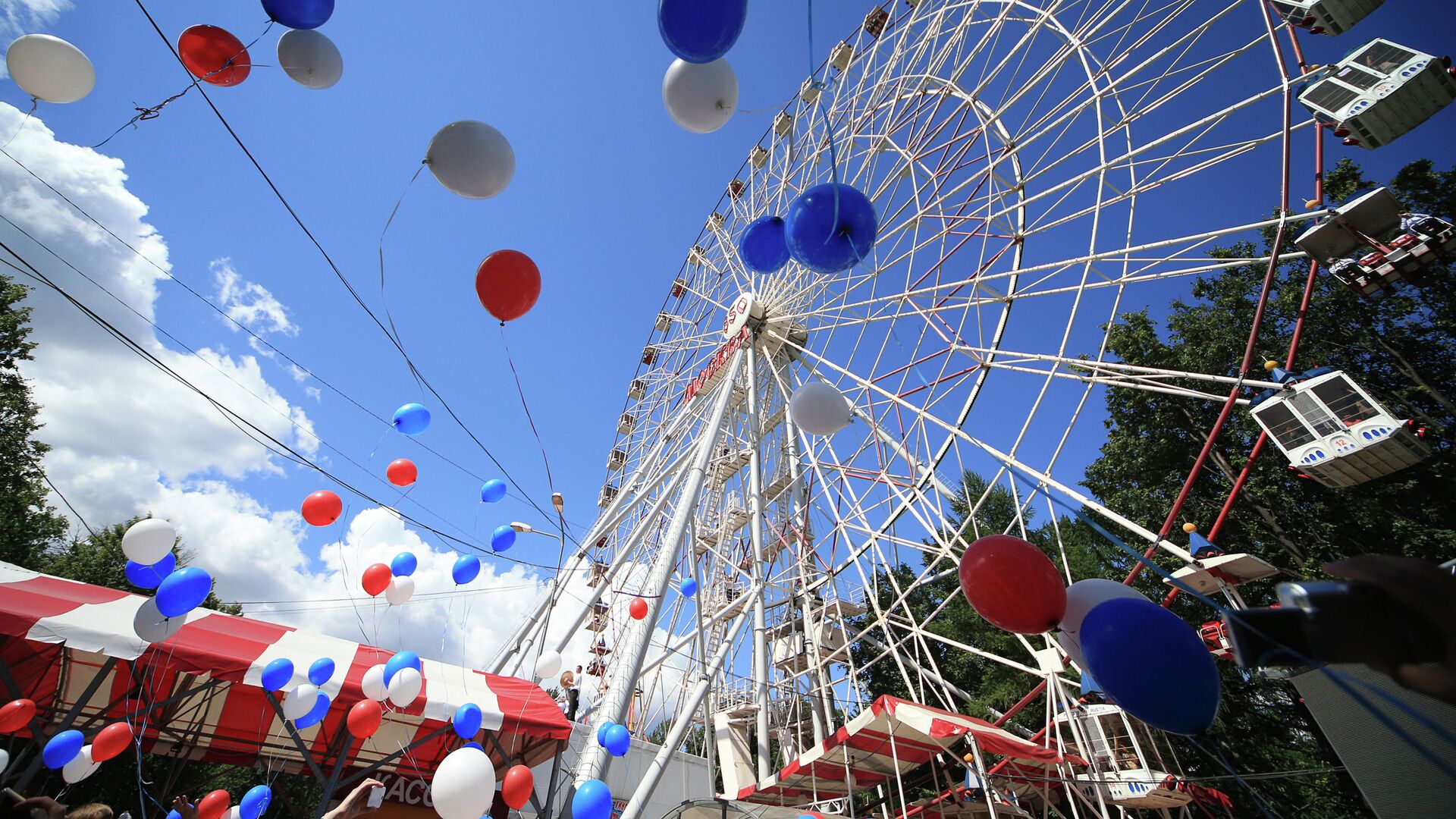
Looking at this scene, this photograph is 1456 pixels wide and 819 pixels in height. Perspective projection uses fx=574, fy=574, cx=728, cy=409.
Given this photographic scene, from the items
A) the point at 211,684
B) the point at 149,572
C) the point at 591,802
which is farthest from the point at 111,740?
the point at 591,802

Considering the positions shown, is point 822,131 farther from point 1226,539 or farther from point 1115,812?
point 1115,812

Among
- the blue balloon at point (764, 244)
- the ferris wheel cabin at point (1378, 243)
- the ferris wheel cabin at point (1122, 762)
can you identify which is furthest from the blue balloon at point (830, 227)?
the ferris wheel cabin at point (1122, 762)

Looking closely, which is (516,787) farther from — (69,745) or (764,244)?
(764,244)

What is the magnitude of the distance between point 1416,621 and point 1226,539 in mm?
16082

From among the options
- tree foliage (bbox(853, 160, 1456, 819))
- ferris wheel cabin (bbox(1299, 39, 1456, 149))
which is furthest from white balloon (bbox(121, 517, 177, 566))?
ferris wheel cabin (bbox(1299, 39, 1456, 149))

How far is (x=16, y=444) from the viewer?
14188 mm

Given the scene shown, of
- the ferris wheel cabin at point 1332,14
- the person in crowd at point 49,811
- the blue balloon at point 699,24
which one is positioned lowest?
the person in crowd at point 49,811

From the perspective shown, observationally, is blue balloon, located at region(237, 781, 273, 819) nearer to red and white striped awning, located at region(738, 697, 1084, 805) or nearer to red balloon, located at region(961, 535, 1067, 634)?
red and white striped awning, located at region(738, 697, 1084, 805)

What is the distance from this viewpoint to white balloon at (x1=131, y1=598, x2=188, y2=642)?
5.07 m

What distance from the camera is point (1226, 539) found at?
14094 mm

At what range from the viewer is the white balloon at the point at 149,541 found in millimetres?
5180

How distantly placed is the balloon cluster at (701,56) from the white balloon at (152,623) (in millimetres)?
6381

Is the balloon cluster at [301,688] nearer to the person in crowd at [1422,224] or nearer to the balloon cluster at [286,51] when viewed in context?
the balloon cluster at [286,51]

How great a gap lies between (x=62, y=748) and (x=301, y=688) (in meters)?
1.74
